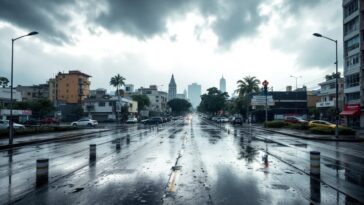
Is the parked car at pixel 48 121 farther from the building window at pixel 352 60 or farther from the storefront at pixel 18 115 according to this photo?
the building window at pixel 352 60

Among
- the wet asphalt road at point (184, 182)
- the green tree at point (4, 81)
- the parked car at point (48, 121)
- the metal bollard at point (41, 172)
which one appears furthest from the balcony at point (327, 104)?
the green tree at point (4, 81)

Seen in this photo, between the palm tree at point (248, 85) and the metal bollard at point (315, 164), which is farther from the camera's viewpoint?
the palm tree at point (248, 85)

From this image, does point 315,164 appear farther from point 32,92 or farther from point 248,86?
point 32,92

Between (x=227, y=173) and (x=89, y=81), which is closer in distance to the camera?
(x=227, y=173)

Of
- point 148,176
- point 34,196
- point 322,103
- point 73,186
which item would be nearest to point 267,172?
point 148,176

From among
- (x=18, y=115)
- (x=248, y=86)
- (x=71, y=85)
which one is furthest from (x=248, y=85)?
(x=71, y=85)

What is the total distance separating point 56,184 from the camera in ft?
32.0

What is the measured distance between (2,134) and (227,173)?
2821 centimetres

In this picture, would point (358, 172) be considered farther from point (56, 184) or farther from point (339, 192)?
point (56, 184)

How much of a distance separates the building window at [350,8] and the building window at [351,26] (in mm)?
1604

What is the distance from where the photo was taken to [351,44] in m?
55.4

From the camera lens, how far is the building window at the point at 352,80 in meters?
53.5

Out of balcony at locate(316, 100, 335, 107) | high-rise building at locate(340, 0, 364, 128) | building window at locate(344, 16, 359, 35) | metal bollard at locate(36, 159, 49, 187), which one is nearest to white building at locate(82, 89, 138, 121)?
balcony at locate(316, 100, 335, 107)

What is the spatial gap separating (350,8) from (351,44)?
21.9 feet
